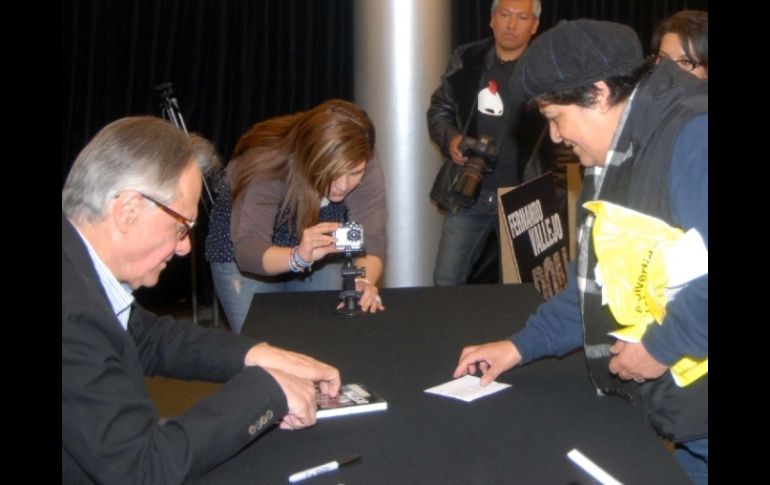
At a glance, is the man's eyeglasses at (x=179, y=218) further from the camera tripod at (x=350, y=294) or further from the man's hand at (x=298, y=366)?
the camera tripod at (x=350, y=294)

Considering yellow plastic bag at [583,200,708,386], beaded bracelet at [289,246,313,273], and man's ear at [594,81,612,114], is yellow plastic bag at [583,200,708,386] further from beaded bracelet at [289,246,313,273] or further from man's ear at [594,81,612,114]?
beaded bracelet at [289,246,313,273]

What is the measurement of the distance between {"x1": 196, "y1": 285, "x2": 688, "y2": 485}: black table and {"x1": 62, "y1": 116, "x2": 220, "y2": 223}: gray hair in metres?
0.50

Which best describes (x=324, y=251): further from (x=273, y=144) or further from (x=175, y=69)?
(x=175, y=69)

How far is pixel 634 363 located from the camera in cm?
163

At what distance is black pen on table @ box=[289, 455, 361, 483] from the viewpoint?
4.86 feet

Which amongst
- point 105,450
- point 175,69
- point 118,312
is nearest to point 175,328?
point 118,312

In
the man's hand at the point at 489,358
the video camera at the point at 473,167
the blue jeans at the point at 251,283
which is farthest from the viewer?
the video camera at the point at 473,167

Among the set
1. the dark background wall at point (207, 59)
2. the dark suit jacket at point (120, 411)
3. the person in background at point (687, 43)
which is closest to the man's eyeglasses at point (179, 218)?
the dark suit jacket at point (120, 411)

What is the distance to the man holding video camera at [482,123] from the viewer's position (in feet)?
13.2

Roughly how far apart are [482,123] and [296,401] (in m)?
2.66

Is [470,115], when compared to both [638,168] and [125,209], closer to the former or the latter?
[638,168]

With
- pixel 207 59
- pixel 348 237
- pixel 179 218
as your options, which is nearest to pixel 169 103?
pixel 207 59

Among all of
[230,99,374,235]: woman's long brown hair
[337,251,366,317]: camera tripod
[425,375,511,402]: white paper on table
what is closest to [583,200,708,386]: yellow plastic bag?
[425,375,511,402]: white paper on table

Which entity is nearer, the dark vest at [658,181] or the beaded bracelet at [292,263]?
the dark vest at [658,181]
